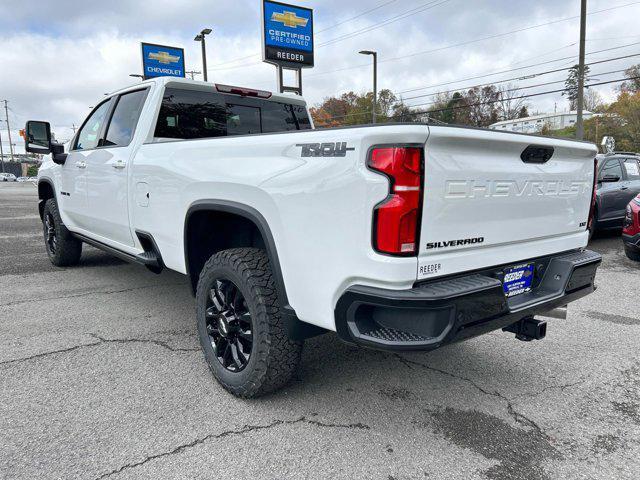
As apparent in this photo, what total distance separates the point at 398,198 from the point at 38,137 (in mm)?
4966

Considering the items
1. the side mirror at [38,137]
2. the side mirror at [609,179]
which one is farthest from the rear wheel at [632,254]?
the side mirror at [38,137]

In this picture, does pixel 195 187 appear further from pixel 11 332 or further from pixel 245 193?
pixel 11 332

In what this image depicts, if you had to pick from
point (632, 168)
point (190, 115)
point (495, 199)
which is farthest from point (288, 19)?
point (495, 199)

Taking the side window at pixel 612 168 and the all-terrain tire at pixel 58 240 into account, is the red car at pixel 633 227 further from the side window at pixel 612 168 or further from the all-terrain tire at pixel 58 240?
the all-terrain tire at pixel 58 240

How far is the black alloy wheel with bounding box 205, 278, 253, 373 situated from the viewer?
9.34 ft

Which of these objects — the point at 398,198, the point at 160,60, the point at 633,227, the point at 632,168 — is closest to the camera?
the point at 398,198

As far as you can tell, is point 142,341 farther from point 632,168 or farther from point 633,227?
point 632,168

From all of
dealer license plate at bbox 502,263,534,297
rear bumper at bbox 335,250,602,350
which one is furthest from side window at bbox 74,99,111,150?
dealer license plate at bbox 502,263,534,297

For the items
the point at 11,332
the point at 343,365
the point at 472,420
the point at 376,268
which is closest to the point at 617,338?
the point at 472,420

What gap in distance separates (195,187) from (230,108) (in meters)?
1.60

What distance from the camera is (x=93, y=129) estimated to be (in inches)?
195

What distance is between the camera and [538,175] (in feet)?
8.52

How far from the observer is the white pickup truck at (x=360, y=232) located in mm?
2029

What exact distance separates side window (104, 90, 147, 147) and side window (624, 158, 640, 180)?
28.4 feet
